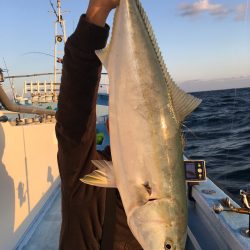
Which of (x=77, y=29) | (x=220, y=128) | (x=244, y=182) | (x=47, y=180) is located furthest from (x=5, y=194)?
(x=220, y=128)

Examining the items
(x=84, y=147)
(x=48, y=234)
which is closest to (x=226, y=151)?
(x=48, y=234)

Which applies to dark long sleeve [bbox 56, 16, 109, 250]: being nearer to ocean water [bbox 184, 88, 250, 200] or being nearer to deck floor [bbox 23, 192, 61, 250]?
deck floor [bbox 23, 192, 61, 250]

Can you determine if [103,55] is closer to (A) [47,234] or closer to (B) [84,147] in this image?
(B) [84,147]

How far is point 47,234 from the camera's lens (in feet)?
12.2

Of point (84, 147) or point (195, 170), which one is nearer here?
point (84, 147)

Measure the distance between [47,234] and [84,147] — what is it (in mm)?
2183


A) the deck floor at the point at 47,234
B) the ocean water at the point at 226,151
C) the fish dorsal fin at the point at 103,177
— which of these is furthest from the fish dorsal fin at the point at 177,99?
the ocean water at the point at 226,151

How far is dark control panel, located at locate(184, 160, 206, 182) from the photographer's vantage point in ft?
10.8

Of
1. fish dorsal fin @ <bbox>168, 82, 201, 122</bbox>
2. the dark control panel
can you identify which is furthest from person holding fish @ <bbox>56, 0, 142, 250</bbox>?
the dark control panel

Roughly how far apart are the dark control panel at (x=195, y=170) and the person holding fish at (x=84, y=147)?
1.23m

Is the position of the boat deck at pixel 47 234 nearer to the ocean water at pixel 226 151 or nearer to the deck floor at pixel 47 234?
the deck floor at pixel 47 234

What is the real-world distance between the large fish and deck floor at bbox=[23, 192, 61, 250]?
7.12 ft

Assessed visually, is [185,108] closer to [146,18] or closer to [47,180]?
[146,18]

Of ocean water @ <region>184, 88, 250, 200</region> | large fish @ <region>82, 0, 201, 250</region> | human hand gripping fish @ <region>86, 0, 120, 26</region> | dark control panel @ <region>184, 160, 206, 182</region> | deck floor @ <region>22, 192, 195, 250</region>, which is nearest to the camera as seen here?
large fish @ <region>82, 0, 201, 250</region>
